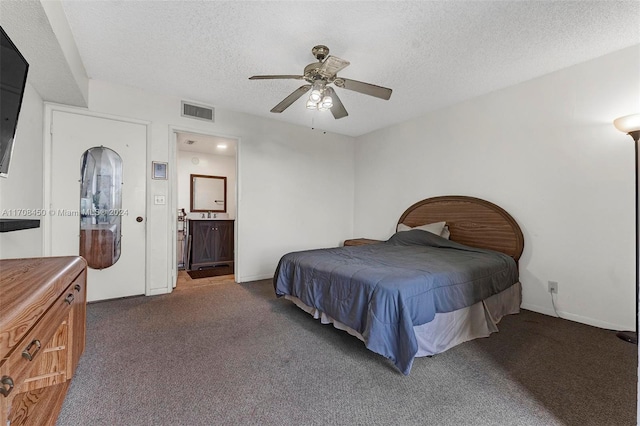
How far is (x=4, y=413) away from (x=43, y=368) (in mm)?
984

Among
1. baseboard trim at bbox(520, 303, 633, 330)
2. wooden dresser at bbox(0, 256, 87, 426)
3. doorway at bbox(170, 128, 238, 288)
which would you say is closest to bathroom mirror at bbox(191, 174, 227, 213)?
doorway at bbox(170, 128, 238, 288)

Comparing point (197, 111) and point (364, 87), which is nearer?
point (364, 87)

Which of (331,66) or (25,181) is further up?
(331,66)

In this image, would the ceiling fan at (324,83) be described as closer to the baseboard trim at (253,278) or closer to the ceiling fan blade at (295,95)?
the ceiling fan blade at (295,95)

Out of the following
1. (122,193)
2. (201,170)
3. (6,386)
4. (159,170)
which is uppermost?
(201,170)

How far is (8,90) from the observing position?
5.11 feet

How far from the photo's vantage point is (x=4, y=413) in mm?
727

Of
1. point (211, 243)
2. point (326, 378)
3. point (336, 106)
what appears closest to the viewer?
point (326, 378)

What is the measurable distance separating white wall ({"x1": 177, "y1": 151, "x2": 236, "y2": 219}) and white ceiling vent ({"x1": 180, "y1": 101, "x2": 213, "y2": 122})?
1829mm

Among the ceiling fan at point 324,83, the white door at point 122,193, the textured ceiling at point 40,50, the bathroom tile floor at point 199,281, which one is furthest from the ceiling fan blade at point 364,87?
the bathroom tile floor at point 199,281

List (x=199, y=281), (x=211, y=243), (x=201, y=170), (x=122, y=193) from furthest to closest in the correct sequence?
(x=201, y=170) < (x=211, y=243) < (x=199, y=281) < (x=122, y=193)

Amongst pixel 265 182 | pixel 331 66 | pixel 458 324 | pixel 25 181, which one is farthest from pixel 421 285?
pixel 25 181

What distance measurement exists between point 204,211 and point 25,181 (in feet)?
11.1

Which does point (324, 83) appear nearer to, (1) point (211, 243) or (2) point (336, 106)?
(2) point (336, 106)
